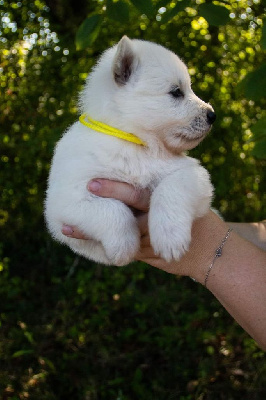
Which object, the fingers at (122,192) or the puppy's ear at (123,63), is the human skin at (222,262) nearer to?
the fingers at (122,192)

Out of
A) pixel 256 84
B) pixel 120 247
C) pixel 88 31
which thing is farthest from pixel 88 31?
pixel 120 247

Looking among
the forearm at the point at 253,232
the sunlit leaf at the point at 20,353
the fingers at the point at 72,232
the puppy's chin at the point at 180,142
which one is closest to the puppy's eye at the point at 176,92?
the puppy's chin at the point at 180,142

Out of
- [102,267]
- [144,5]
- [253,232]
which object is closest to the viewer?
[144,5]

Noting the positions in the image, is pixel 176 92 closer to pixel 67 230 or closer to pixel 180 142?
pixel 180 142

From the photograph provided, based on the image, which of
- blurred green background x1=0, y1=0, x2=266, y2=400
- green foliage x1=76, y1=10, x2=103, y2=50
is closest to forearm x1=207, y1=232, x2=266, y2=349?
green foliage x1=76, y1=10, x2=103, y2=50

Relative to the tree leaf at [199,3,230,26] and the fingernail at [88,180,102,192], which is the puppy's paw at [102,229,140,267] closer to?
the fingernail at [88,180,102,192]

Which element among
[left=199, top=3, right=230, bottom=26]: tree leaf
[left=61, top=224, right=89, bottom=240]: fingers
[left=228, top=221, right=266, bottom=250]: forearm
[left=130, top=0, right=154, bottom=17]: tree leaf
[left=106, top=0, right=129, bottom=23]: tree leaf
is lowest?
[left=228, top=221, right=266, bottom=250]: forearm

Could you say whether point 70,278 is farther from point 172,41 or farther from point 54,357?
point 172,41
